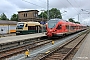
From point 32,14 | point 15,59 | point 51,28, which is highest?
point 32,14

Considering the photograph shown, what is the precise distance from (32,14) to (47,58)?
234 feet

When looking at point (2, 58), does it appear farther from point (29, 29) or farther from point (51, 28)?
point (29, 29)

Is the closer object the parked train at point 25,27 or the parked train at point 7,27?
the parked train at point 7,27

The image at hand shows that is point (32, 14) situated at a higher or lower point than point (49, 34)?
higher

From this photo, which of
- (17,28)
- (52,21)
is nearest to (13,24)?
(17,28)

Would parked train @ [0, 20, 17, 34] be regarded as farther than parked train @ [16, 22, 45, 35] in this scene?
No

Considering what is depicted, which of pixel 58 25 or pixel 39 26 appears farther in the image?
pixel 39 26

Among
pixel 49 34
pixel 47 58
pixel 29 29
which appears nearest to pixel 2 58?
pixel 47 58

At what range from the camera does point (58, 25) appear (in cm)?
2745

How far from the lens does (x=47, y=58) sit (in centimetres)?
1222

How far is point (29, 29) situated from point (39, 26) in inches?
178

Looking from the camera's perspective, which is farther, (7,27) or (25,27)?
(25,27)

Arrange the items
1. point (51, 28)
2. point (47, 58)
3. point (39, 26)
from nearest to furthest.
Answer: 1. point (47, 58)
2. point (51, 28)
3. point (39, 26)

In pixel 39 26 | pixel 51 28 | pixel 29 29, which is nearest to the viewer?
pixel 51 28
